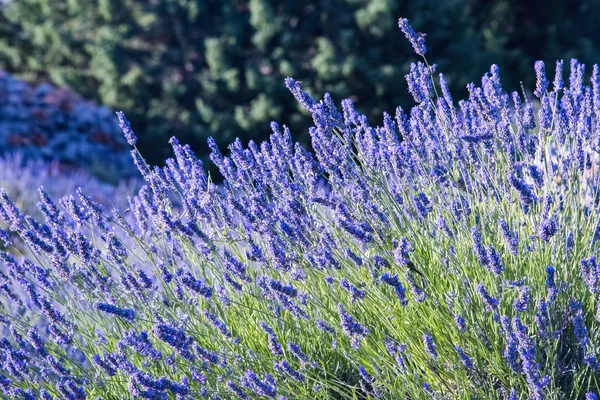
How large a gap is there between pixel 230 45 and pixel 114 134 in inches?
83.1

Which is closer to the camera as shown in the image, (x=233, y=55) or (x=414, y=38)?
(x=414, y=38)

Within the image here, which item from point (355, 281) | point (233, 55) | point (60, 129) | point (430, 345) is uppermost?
point (233, 55)

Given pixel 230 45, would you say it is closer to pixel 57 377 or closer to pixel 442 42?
pixel 442 42

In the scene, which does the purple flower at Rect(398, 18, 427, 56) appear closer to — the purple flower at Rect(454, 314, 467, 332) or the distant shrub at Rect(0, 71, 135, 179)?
the purple flower at Rect(454, 314, 467, 332)

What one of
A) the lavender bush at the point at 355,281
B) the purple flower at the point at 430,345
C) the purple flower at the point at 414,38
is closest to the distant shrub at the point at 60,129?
the lavender bush at the point at 355,281

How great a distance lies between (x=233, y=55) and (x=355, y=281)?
29.8 feet

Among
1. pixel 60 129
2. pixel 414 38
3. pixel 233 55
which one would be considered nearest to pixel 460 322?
pixel 414 38

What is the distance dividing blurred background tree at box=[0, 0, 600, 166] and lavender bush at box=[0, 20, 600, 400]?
7.73 meters

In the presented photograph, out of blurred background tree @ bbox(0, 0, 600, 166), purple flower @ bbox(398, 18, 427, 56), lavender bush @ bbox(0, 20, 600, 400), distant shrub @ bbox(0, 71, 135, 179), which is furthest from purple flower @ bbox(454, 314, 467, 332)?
blurred background tree @ bbox(0, 0, 600, 166)

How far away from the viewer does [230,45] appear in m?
10.9

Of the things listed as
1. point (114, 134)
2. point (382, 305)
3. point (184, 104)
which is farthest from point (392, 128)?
point (184, 104)

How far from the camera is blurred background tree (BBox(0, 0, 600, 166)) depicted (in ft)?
34.7

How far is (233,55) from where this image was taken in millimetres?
10938

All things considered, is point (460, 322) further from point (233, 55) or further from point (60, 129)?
point (233, 55)
